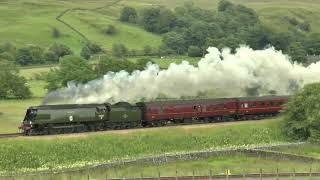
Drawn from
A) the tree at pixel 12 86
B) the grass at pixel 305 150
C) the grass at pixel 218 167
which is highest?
the grass at pixel 218 167

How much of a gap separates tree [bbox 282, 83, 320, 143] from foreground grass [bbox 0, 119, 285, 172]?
6.51 ft

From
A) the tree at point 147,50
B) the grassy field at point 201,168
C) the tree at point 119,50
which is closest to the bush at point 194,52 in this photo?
the tree at point 147,50

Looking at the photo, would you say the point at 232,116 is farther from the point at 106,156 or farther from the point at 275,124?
the point at 106,156

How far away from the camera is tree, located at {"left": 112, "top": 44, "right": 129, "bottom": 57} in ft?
612

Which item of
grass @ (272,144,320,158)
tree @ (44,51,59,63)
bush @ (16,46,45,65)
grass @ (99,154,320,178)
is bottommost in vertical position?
tree @ (44,51,59,63)

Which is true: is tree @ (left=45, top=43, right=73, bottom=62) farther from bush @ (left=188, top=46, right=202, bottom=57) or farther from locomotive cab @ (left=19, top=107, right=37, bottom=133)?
locomotive cab @ (left=19, top=107, right=37, bottom=133)

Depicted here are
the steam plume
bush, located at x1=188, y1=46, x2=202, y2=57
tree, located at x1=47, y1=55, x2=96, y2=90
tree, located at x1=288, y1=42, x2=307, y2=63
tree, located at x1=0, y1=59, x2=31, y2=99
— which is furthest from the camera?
bush, located at x1=188, y1=46, x2=202, y2=57

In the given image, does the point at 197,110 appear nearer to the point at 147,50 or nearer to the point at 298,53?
the point at 298,53

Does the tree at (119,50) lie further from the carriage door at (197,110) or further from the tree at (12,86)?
the carriage door at (197,110)

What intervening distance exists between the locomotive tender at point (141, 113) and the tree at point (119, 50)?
4074 inches

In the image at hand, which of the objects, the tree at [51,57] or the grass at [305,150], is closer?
the grass at [305,150]

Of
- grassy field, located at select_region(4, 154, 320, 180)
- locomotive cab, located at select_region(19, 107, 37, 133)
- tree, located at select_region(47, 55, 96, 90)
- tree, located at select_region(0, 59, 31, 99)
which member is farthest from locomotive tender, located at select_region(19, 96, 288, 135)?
tree, located at select_region(0, 59, 31, 99)

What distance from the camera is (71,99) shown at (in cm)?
7381

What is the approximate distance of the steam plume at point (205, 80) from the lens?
74562 millimetres
